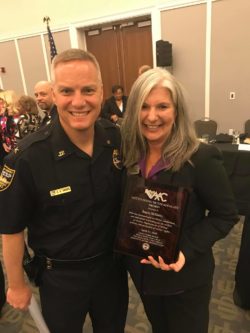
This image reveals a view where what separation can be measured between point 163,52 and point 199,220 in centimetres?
508

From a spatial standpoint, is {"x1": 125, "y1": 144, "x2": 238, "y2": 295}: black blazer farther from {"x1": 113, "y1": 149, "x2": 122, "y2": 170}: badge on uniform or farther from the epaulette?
the epaulette

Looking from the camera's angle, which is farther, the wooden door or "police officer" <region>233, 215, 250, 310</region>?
the wooden door

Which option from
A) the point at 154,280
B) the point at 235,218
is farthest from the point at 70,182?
the point at 235,218

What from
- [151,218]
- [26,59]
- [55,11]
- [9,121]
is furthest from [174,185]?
[26,59]

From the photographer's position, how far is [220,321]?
7.06 ft

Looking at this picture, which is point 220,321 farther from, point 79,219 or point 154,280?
point 79,219

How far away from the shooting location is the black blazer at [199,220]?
1221mm

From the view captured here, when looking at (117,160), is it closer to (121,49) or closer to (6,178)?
(6,178)

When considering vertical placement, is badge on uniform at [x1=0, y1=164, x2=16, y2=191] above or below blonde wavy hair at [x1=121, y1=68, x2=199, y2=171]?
below

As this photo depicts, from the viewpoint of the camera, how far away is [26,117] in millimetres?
3652

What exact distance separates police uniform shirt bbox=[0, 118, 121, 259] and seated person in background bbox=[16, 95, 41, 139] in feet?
7.89

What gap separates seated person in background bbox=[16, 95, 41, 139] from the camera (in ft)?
11.7

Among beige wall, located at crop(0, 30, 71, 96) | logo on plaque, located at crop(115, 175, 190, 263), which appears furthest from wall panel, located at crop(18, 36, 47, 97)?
logo on plaque, located at crop(115, 175, 190, 263)

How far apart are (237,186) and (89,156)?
2.47 metres
